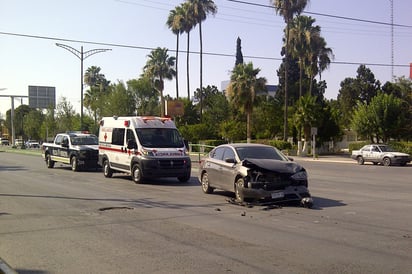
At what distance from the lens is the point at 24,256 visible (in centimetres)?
751

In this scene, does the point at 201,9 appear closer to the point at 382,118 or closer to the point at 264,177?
the point at 382,118

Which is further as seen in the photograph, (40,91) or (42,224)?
(40,91)

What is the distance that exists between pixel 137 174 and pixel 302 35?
45.0 metres

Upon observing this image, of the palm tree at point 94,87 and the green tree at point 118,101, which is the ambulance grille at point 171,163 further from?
the palm tree at point 94,87

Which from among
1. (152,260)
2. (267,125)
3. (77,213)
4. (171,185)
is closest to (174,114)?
(267,125)

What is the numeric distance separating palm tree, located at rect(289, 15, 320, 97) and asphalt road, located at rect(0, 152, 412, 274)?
45916 mm

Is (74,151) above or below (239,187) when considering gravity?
above

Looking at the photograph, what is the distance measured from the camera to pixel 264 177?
12492 millimetres

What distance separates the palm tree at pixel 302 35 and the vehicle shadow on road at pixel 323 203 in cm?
4767

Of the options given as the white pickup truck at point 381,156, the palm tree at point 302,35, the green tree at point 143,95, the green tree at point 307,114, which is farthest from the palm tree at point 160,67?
the white pickup truck at point 381,156

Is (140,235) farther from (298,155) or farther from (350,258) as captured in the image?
(298,155)

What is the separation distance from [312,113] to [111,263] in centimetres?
4439

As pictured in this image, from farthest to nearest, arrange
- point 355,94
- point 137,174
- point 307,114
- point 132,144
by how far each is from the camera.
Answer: point 355,94, point 307,114, point 132,144, point 137,174

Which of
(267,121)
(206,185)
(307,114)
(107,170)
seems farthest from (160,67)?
(206,185)
